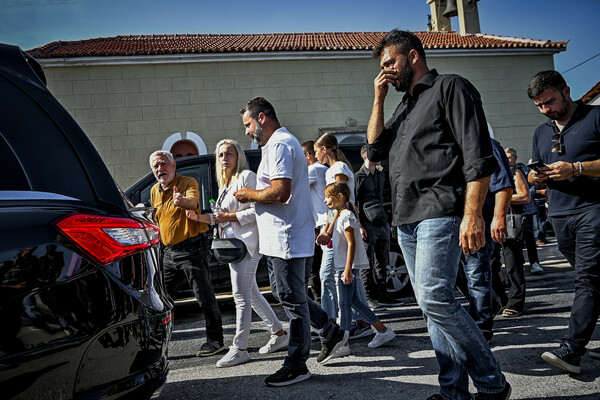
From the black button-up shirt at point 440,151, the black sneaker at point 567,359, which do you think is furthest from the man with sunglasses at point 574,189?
the black button-up shirt at point 440,151

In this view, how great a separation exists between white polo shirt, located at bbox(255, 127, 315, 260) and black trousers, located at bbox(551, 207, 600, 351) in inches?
67.9

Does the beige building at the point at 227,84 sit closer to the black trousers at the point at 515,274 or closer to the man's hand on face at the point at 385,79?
the black trousers at the point at 515,274

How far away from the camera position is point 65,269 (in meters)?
1.85

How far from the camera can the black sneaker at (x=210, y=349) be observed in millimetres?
4652

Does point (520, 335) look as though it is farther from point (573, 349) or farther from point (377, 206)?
point (377, 206)

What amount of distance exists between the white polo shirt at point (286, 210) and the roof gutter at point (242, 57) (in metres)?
14.5

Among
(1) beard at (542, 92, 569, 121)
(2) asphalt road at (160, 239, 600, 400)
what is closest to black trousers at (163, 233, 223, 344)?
(2) asphalt road at (160, 239, 600, 400)

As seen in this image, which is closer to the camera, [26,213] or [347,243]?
[26,213]

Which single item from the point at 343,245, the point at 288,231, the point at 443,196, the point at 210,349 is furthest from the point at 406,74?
the point at 210,349

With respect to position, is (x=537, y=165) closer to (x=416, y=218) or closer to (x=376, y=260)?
(x=416, y=218)

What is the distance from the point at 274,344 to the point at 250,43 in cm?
1675

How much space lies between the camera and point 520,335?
4562mm

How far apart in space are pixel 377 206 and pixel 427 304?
149 inches

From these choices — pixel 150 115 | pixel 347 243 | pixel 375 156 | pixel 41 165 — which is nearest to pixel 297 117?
pixel 150 115
